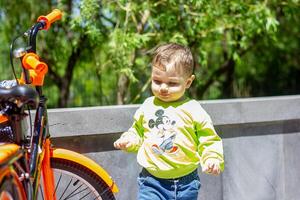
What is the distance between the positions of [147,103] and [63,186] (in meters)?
0.79

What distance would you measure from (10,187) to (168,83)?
1.04 metres

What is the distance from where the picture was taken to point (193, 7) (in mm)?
6172

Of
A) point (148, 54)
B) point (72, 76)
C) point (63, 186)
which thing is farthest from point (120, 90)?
point (63, 186)

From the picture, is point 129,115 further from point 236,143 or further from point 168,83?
point 168,83

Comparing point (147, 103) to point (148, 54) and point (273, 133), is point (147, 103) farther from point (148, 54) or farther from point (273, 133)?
point (148, 54)

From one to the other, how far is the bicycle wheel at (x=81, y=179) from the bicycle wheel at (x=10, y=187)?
1.61 ft

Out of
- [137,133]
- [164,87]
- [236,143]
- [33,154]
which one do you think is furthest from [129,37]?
[33,154]

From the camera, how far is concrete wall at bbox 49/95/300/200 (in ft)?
13.6

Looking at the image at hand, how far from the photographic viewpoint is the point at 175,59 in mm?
3266

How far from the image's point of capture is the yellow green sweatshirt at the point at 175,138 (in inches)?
130

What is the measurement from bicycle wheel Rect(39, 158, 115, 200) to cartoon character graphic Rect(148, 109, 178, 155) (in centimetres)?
37

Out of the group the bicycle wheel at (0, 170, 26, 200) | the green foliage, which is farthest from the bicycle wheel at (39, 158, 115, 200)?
the green foliage

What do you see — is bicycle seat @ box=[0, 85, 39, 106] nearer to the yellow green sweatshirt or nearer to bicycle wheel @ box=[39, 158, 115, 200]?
bicycle wheel @ box=[39, 158, 115, 200]

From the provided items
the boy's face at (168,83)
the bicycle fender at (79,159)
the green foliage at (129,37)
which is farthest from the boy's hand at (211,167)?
the green foliage at (129,37)
